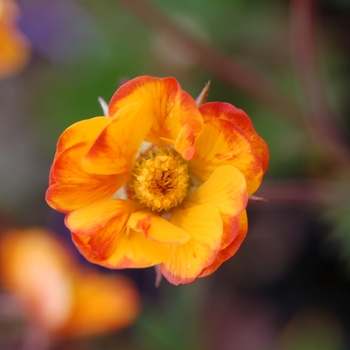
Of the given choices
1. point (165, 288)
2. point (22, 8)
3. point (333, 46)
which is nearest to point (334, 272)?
point (165, 288)

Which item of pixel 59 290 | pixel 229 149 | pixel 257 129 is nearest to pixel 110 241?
pixel 229 149

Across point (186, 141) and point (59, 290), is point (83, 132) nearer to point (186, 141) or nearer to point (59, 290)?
point (186, 141)

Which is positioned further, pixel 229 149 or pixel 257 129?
pixel 257 129

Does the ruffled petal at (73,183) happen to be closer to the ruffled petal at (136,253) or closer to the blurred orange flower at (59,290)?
the ruffled petal at (136,253)

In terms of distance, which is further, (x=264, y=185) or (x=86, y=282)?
(x=86, y=282)

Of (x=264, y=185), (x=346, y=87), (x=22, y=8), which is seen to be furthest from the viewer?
(x=22, y=8)

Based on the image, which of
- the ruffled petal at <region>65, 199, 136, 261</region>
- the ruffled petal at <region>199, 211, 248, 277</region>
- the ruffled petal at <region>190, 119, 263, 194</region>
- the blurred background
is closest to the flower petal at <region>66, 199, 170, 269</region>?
the ruffled petal at <region>65, 199, 136, 261</region>

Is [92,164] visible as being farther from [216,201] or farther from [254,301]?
[254,301]
